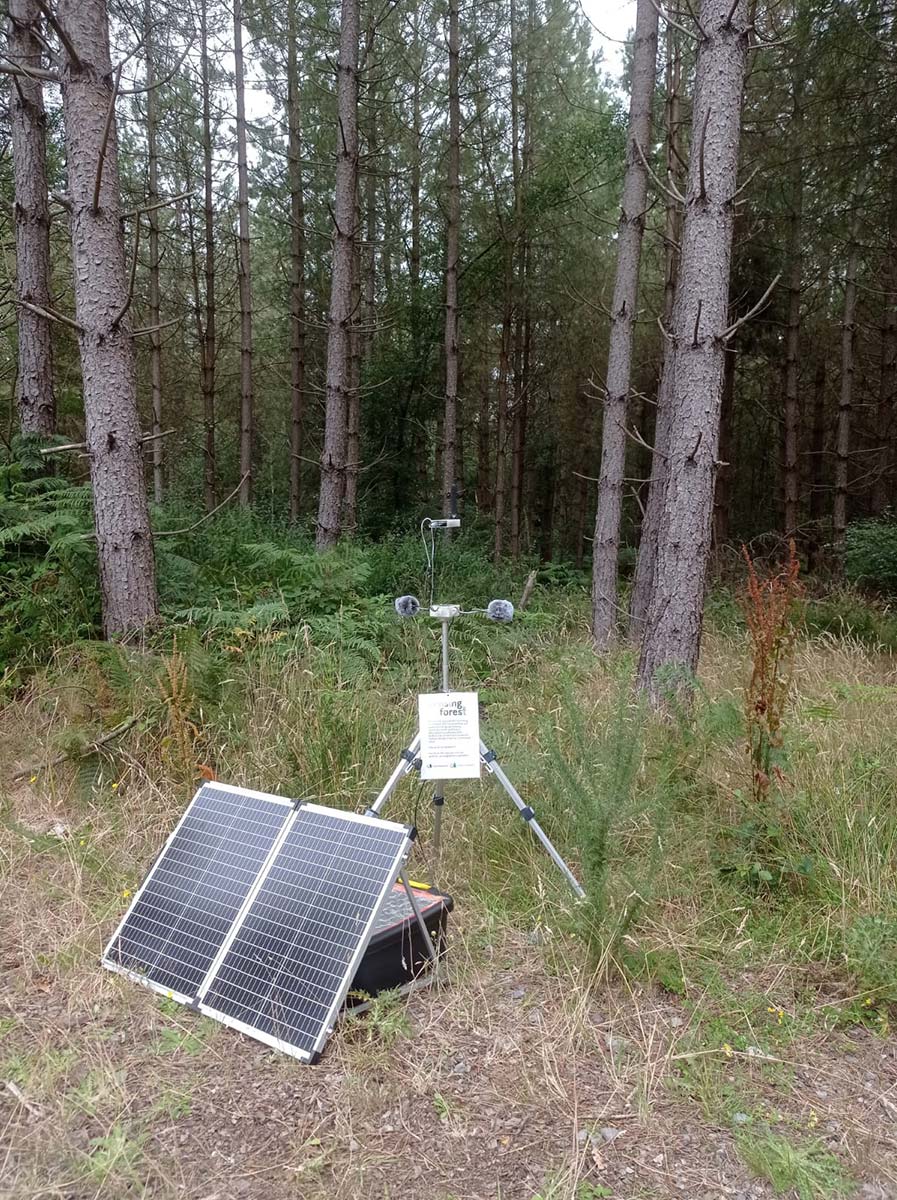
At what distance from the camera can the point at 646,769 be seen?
13.4 feet

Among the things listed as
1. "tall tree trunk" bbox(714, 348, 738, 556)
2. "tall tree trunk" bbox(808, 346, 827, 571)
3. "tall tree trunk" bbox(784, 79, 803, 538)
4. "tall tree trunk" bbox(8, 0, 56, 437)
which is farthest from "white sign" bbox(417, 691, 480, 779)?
"tall tree trunk" bbox(808, 346, 827, 571)

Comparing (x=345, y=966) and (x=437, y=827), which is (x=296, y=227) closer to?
(x=437, y=827)

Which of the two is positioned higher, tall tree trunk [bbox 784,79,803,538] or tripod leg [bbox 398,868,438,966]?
tall tree trunk [bbox 784,79,803,538]

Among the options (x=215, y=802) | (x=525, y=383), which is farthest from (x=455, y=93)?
(x=215, y=802)

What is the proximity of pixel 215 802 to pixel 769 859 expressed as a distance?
234 centimetres

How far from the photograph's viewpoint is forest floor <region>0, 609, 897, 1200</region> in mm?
2139

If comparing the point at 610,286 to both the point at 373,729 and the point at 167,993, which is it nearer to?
the point at 373,729

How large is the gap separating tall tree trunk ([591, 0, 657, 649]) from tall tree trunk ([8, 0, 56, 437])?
17.5ft

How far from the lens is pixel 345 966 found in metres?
2.53

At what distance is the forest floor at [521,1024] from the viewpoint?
2.14m

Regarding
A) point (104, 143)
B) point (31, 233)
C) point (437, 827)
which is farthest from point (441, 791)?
point (31, 233)

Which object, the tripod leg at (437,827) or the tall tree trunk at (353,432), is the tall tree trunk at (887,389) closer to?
the tall tree trunk at (353,432)

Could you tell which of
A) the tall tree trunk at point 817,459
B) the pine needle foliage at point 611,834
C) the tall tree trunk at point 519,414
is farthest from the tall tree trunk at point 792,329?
the pine needle foliage at point 611,834

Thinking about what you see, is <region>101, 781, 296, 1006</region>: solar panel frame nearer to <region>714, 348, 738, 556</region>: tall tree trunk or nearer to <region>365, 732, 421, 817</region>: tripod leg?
<region>365, 732, 421, 817</region>: tripod leg
